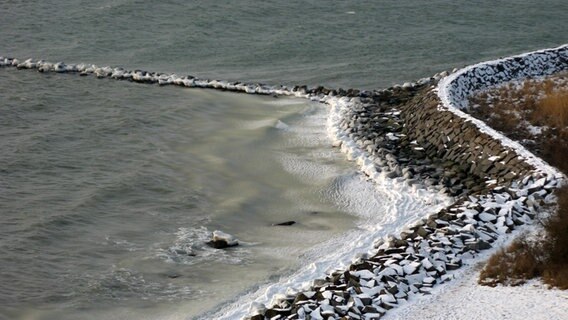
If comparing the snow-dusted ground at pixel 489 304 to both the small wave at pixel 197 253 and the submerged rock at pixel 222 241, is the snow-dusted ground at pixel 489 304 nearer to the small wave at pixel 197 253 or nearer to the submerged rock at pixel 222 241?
the small wave at pixel 197 253

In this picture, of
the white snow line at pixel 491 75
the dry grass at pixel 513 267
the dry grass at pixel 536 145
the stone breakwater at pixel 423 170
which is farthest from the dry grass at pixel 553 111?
the dry grass at pixel 513 267

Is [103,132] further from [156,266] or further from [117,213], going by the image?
[156,266]

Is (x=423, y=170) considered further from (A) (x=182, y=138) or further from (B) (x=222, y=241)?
(A) (x=182, y=138)

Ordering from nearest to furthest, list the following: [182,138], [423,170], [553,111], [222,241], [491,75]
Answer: [222,241], [423,170], [553,111], [182,138], [491,75]

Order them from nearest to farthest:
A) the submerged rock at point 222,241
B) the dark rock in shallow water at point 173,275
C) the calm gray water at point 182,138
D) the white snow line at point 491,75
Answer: the dark rock in shallow water at point 173,275 < the calm gray water at point 182,138 < the submerged rock at point 222,241 < the white snow line at point 491,75

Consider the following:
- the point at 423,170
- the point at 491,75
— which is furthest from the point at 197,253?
the point at 491,75

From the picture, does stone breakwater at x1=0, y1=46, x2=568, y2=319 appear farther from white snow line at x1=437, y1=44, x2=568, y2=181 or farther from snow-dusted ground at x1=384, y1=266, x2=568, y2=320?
snow-dusted ground at x1=384, y1=266, x2=568, y2=320
